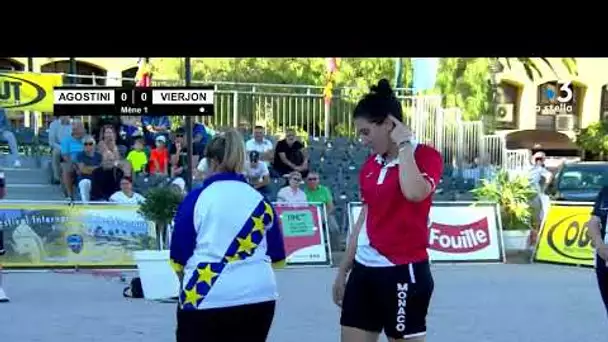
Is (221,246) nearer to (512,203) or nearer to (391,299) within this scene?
(391,299)

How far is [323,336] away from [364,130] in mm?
4910

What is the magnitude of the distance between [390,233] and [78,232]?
10.6 m

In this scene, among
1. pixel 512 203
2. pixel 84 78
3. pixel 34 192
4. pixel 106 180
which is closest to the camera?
pixel 106 180

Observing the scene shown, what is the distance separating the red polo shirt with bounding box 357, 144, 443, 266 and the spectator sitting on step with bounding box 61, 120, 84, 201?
41.7ft

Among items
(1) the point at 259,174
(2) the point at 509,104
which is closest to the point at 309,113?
(1) the point at 259,174

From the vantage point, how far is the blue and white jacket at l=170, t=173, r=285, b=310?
486 centimetres

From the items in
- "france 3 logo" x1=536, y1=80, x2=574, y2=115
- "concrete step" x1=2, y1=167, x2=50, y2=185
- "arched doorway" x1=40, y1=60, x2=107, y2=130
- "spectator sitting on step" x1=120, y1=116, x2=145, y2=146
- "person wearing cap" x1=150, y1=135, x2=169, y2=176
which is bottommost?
"concrete step" x1=2, y1=167, x2=50, y2=185

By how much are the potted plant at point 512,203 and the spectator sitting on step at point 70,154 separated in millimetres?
6751

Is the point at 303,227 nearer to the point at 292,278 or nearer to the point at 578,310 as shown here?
the point at 292,278

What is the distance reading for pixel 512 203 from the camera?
17.8m

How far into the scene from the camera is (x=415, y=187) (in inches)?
200

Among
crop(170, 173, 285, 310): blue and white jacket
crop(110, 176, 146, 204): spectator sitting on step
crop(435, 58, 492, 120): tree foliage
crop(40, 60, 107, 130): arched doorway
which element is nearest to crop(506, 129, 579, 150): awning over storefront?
crop(435, 58, 492, 120): tree foliage
